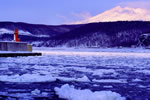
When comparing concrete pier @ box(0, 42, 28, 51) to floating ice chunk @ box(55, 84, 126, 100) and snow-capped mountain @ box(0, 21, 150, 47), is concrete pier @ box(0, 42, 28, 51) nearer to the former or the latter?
floating ice chunk @ box(55, 84, 126, 100)

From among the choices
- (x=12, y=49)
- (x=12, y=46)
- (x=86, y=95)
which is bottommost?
(x=86, y=95)

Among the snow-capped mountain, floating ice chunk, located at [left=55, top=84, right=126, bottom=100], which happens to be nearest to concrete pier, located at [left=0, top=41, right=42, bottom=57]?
floating ice chunk, located at [left=55, top=84, right=126, bottom=100]

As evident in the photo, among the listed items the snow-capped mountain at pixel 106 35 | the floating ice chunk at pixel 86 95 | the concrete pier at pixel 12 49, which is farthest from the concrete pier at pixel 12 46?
the snow-capped mountain at pixel 106 35

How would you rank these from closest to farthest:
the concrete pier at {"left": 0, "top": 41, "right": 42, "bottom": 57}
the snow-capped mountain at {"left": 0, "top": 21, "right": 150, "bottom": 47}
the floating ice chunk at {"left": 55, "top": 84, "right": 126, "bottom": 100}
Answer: the floating ice chunk at {"left": 55, "top": 84, "right": 126, "bottom": 100} < the concrete pier at {"left": 0, "top": 41, "right": 42, "bottom": 57} < the snow-capped mountain at {"left": 0, "top": 21, "right": 150, "bottom": 47}

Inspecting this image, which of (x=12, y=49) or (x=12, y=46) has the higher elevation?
(x=12, y=46)

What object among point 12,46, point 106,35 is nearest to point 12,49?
point 12,46

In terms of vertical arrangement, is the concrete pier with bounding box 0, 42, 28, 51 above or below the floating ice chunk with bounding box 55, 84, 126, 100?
above

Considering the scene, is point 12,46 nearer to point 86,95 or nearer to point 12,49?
point 12,49

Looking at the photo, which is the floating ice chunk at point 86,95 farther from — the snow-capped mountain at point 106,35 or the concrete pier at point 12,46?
the snow-capped mountain at point 106,35

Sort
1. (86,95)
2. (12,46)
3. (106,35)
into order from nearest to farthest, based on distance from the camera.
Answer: (86,95) → (12,46) → (106,35)

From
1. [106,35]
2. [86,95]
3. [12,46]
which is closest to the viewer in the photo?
[86,95]

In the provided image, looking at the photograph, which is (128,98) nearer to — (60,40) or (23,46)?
(23,46)

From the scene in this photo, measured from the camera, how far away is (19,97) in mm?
7414

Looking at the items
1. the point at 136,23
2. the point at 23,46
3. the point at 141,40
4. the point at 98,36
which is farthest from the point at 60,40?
the point at 23,46
